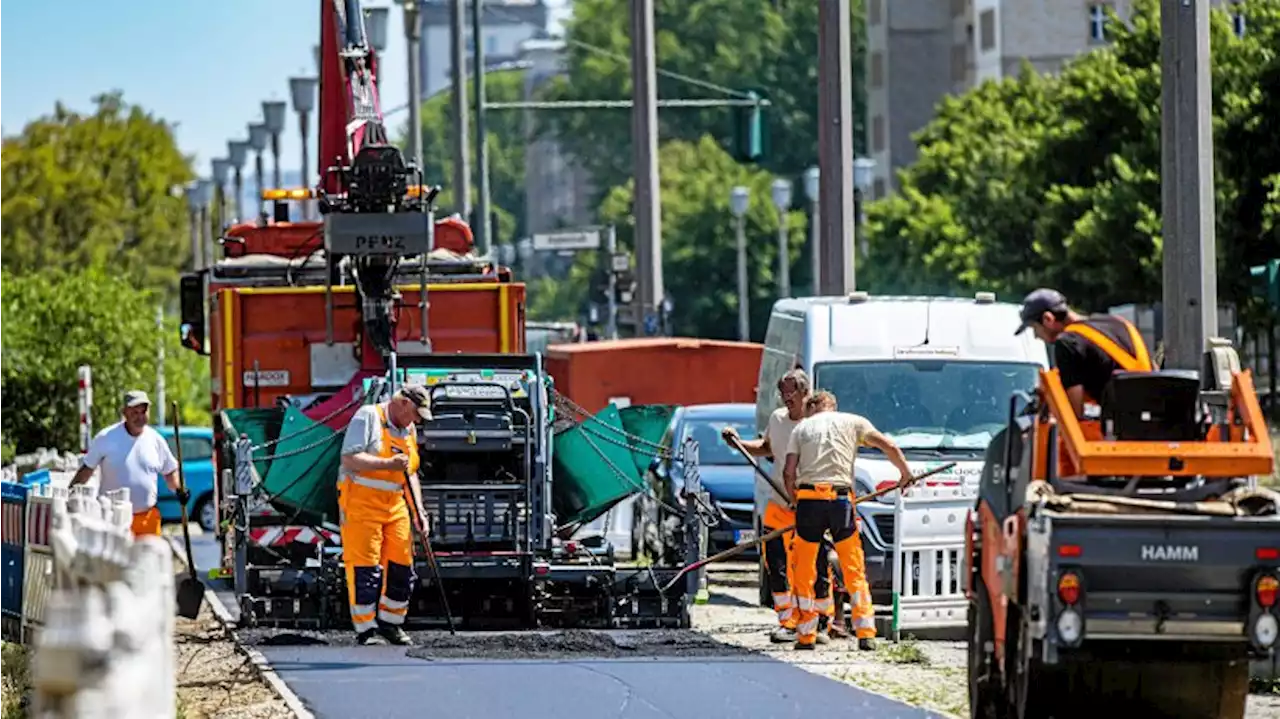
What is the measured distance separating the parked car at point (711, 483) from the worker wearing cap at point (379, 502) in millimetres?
4516

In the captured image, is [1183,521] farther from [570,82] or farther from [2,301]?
[570,82]

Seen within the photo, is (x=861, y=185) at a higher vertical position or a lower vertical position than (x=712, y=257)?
higher

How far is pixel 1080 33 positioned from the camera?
298 feet

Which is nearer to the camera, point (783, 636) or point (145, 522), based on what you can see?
point (783, 636)

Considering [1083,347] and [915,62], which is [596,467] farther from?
[915,62]

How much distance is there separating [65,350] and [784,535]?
2445 cm

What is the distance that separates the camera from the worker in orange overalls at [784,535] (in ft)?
64.3

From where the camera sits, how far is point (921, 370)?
77.3 feet

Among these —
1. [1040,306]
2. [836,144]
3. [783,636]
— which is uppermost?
[836,144]

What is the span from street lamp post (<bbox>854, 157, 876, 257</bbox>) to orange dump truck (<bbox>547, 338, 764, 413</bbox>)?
856 inches

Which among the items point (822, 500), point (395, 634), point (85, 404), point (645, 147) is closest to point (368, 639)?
point (395, 634)

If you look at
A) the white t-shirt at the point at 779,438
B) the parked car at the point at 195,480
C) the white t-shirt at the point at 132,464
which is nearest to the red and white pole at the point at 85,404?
the parked car at the point at 195,480

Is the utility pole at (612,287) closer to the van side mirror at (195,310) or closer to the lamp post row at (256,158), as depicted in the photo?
the lamp post row at (256,158)

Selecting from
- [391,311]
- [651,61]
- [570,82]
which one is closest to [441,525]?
[391,311]
